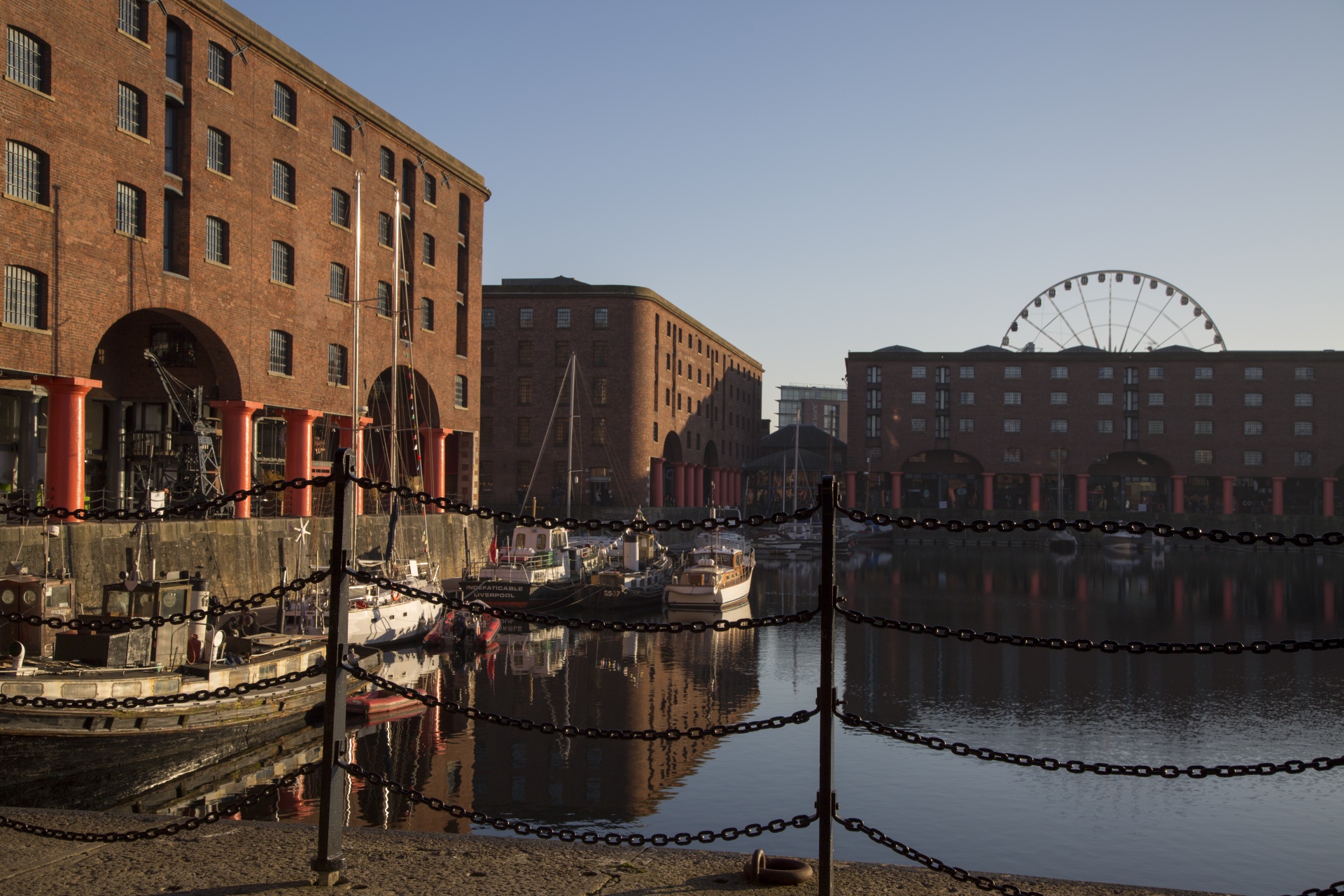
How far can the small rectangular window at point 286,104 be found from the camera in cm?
4162

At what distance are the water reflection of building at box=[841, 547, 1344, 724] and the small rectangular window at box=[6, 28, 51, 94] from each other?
28.2 metres

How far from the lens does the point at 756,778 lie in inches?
859

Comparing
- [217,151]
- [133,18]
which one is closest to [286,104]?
[217,151]

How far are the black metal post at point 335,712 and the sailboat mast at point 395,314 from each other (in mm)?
32691

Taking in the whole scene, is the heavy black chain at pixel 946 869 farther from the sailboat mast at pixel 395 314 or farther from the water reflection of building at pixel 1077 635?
the sailboat mast at pixel 395 314

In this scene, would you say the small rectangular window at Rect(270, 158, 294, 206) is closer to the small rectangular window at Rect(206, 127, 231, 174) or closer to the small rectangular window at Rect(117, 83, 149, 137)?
the small rectangular window at Rect(206, 127, 231, 174)

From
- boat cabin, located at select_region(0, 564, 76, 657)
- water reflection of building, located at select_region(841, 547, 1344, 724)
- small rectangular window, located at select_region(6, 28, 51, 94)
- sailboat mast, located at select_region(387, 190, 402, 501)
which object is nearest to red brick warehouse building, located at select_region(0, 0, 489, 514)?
small rectangular window, located at select_region(6, 28, 51, 94)

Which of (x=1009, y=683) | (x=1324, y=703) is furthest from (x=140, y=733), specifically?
(x=1324, y=703)

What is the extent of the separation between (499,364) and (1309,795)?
71.7 metres

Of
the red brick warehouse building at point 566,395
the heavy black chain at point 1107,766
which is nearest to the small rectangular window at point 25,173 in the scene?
the heavy black chain at point 1107,766

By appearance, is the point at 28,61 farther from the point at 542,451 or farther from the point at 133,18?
the point at 542,451

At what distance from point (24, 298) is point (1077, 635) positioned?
123ft

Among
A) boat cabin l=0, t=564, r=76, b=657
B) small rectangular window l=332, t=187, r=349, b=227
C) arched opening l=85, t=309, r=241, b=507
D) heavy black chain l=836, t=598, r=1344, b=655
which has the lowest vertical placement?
boat cabin l=0, t=564, r=76, b=657

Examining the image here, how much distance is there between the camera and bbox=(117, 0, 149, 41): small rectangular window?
110ft
